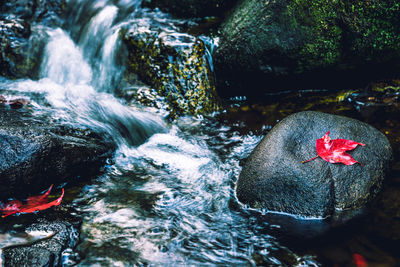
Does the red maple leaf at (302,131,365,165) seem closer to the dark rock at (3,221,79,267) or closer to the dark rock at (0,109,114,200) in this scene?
the dark rock at (3,221,79,267)

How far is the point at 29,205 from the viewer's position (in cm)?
347

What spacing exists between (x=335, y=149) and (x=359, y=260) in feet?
3.79

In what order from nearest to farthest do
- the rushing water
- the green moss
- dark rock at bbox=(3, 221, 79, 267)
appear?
1. dark rock at bbox=(3, 221, 79, 267)
2. the rushing water
3. the green moss

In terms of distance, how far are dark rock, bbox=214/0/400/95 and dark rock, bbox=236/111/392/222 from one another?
2006mm

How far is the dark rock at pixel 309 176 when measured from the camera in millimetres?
3285

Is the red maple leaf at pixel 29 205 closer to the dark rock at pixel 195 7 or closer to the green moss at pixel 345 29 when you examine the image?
the green moss at pixel 345 29

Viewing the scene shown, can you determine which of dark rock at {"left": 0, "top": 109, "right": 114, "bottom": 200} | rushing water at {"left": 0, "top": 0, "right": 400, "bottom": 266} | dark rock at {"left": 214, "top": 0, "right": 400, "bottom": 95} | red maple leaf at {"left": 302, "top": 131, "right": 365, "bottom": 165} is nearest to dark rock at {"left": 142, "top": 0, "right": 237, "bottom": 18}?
rushing water at {"left": 0, "top": 0, "right": 400, "bottom": 266}

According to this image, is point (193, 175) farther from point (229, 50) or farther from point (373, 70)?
point (373, 70)

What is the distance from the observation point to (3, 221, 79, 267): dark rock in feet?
8.71

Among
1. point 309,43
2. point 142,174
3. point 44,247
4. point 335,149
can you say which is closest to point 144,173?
point 142,174

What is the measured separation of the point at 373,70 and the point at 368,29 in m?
0.72

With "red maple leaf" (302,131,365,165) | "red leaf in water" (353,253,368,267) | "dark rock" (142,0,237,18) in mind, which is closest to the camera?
"red leaf in water" (353,253,368,267)

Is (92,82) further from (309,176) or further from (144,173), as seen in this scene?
(309,176)

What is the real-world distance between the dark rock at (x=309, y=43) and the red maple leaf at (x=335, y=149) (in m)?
2.14
